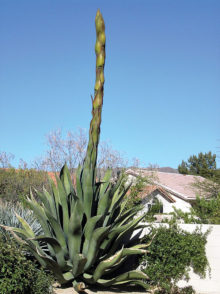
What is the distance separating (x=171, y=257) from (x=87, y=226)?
7.69 ft

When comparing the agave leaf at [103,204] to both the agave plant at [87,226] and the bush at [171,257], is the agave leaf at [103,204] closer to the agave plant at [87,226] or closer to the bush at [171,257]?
the agave plant at [87,226]

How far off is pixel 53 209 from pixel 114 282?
71.9 inches

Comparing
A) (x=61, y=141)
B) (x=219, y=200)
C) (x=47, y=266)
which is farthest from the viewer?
(x=61, y=141)

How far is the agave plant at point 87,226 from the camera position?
7371 millimetres

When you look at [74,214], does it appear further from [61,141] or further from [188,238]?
[61,141]

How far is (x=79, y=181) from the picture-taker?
7781 millimetres

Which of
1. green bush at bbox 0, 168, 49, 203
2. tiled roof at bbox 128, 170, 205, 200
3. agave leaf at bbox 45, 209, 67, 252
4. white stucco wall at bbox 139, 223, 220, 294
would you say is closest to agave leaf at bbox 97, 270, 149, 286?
agave leaf at bbox 45, 209, 67, 252

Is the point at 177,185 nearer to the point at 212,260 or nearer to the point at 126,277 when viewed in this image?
the point at 212,260

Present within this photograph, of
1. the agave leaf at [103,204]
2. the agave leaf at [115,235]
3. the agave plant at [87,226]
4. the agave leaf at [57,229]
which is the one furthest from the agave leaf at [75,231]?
the agave leaf at [115,235]

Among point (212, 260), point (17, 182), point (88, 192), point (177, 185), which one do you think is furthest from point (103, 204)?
point (177, 185)

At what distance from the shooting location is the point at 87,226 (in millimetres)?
7418

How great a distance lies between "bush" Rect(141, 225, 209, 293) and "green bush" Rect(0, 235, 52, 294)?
2.61 m

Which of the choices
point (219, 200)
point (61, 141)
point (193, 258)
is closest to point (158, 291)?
point (193, 258)

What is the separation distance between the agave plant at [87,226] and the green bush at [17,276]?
48 cm
